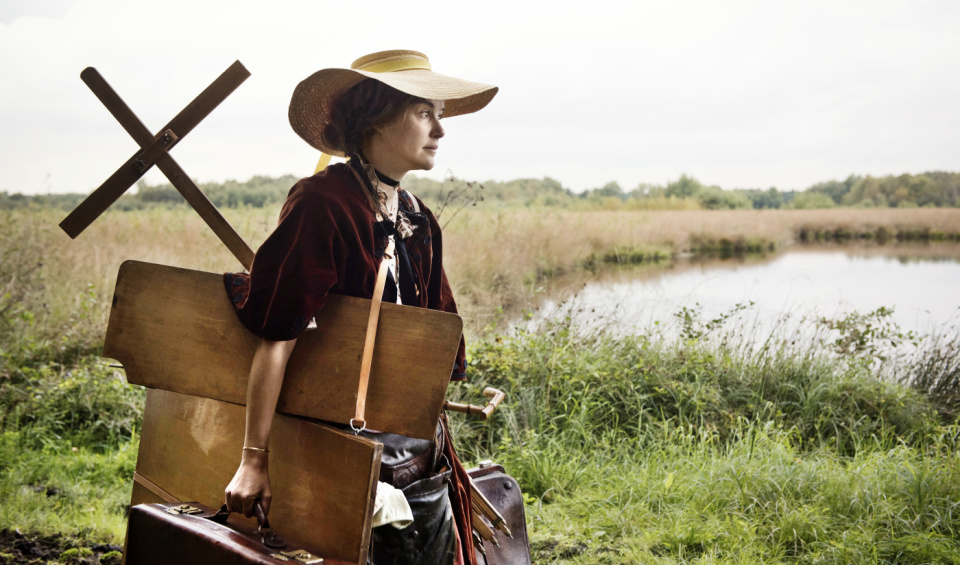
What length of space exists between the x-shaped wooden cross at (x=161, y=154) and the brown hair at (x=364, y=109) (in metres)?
0.28

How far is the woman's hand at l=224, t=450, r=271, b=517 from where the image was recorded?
1.40 metres

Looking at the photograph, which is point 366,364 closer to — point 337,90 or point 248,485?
point 248,485

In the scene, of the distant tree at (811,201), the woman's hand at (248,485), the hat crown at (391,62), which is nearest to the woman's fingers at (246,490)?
the woman's hand at (248,485)

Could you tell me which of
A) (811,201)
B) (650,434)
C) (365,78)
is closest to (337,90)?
(365,78)

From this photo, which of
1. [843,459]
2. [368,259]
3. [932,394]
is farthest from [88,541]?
[932,394]

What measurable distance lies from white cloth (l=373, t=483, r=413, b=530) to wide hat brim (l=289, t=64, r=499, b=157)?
88 centimetres

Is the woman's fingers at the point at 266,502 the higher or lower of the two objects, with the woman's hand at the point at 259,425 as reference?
lower

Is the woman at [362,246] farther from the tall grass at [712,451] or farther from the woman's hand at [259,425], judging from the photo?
the tall grass at [712,451]

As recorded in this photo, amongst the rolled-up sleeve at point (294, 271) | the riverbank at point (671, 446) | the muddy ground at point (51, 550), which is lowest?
the muddy ground at point (51, 550)

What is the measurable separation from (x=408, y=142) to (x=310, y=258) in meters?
0.39

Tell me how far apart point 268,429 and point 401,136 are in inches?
28.8

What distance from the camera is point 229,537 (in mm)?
1365

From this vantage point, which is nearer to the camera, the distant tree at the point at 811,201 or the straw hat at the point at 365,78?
the straw hat at the point at 365,78

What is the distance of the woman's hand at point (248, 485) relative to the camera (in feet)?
4.59
